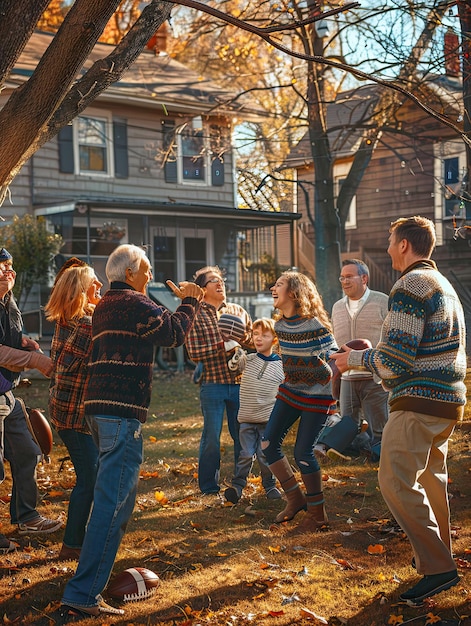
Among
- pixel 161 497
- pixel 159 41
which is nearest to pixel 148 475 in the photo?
pixel 161 497

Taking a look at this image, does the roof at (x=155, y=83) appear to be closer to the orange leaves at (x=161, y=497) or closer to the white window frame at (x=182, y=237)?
the white window frame at (x=182, y=237)

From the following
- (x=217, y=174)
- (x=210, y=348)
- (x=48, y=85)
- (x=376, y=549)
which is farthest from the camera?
(x=217, y=174)

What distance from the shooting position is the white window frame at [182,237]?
23.6m

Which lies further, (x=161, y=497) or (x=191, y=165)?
(x=191, y=165)

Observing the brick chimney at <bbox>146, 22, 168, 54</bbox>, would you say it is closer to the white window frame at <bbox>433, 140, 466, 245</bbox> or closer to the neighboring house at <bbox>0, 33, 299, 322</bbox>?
the neighboring house at <bbox>0, 33, 299, 322</bbox>

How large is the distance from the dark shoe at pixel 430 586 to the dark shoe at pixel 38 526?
3022 millimetres

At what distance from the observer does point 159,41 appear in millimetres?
27453

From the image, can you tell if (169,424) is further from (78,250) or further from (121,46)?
(78,250)

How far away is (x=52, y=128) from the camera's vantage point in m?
5.39

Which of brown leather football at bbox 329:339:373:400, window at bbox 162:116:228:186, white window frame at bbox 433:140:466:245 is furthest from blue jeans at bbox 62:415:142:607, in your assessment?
white window frame at bbox 433:140:466:245

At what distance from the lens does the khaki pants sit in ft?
14.8

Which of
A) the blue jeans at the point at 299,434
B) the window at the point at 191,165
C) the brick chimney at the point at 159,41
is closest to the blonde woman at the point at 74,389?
the blue jeans at the point at 299,434

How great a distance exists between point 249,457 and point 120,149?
1656 cm

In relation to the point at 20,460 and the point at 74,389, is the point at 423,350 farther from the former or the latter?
the point at 20,460
